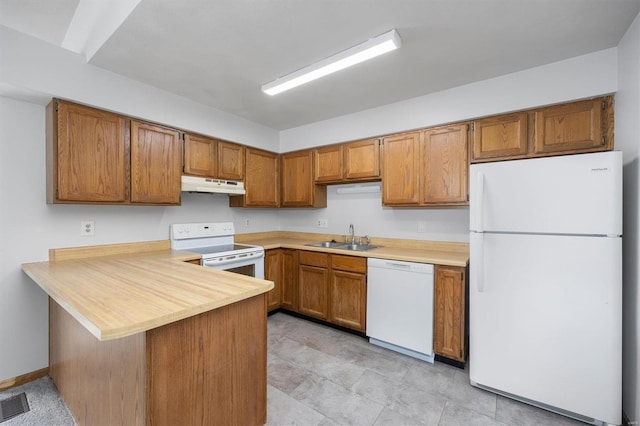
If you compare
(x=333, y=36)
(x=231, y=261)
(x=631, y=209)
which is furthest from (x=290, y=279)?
(x=631, y=209)

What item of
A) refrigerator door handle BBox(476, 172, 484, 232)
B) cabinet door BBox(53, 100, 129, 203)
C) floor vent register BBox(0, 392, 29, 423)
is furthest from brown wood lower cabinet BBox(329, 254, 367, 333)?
floor vent register BBox(0, 392, 29, 423)

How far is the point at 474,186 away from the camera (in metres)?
1.99

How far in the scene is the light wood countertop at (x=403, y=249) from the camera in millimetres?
2397

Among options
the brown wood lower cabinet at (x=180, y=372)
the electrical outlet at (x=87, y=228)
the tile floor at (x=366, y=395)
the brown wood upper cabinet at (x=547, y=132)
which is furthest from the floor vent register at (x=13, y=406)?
the brown wood upper cabinet at (x=547, y=132)

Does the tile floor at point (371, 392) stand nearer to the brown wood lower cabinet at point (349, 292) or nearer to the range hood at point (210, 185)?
the brown wood lower cabinet at point (349, 292)

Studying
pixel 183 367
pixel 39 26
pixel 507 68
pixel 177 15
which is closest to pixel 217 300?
pixel 183 367

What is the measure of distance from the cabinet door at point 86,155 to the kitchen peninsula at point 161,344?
0.64 meters

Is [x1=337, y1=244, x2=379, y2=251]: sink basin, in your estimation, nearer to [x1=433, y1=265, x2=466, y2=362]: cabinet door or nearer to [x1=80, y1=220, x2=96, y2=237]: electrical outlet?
[x1=433, y1=265, x2=466, y2=362]: cabinet door

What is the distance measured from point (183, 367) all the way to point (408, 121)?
2789 mm

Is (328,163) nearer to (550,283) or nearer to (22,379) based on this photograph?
(550,283)

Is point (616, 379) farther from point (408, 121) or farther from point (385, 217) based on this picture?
point (408, 121)

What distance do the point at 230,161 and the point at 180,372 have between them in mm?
2502

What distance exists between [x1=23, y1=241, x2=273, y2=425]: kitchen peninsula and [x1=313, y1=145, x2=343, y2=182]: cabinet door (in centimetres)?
207

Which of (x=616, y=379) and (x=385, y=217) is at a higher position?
(x=385, y=217)
